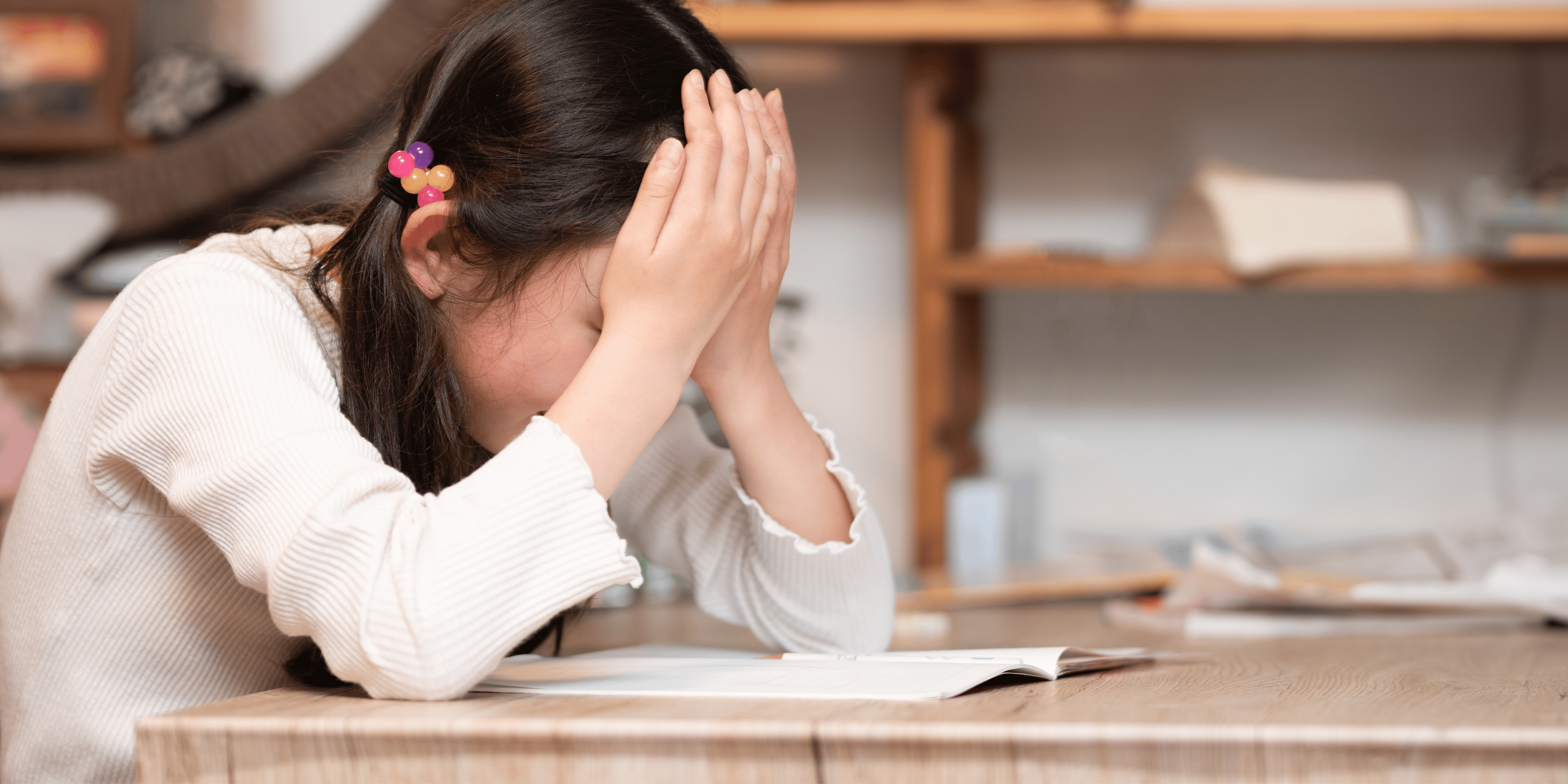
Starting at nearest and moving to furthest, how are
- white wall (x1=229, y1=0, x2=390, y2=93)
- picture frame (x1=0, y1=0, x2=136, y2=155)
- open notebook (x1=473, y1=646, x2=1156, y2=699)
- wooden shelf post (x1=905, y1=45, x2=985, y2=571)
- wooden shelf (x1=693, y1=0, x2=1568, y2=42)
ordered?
open notebook (x1=473, y1=646, x2=1156, y2=699) → wooden shelf (x1=693, y1=0, x2=1568, y2=42) → wooden shelf post (x1=905, y1=45, x2=985, y2=571) → picture frame (x1=0, y1=0, x2=136, y2=155) → white wall (x1=229, y1=0, x2=390, y2=93)

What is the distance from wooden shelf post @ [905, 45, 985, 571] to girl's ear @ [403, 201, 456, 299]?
724 millimetres

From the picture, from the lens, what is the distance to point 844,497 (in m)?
0.84

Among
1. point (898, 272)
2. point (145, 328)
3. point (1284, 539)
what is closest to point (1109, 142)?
point (898, 272)

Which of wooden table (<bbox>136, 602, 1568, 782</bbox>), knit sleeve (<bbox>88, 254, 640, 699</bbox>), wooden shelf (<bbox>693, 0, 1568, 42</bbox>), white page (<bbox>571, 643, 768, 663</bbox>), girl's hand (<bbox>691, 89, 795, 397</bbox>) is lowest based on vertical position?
white page (<bbox>571, 643, 768, 663</bbox>)

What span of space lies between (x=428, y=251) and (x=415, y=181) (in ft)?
0.13

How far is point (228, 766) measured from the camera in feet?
1.52

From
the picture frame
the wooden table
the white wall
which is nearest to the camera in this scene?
the wooden table

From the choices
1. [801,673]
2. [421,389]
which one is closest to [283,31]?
[421,389]

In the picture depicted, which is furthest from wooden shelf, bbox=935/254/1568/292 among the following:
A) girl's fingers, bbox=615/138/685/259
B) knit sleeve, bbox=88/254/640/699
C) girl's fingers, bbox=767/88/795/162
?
knit sleeve, bbox=88/254/640/699

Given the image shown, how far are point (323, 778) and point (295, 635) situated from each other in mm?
125

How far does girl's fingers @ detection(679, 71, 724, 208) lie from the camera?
64 centimetres

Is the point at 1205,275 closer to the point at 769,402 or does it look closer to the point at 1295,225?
the point at 1295,225

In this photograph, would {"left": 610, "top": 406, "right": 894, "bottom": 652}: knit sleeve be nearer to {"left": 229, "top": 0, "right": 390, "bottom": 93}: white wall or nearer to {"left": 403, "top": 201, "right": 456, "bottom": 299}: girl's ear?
{"left": 403, "top": 201, "right": 456, "bottom": 299}: girl's ear

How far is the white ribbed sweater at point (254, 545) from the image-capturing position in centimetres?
52
